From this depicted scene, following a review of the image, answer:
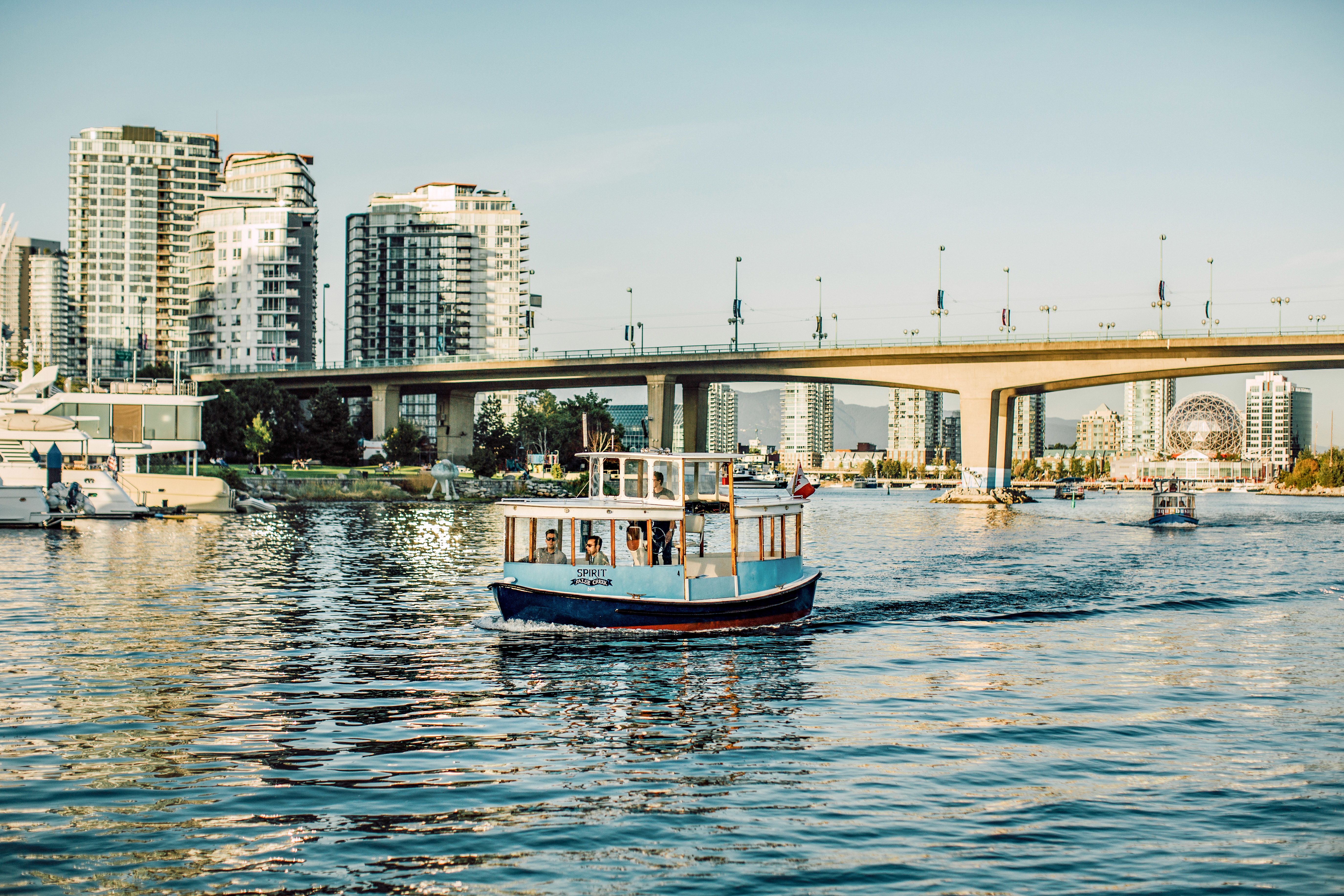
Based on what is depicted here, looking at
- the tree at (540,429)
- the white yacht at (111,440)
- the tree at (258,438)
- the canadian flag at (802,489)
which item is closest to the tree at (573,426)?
the tree at (540,429)

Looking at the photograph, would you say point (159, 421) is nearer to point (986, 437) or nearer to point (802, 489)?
point (802, 489)

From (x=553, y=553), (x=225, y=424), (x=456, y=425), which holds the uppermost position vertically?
(x=456, y=425)

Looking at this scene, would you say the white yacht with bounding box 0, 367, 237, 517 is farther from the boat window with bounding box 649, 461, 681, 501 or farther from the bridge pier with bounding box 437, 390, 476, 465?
the bridge pier with bounding box 437, 390, 476, 465

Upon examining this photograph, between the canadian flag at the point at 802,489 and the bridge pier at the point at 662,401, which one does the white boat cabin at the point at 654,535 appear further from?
the bridge pier at the point at 662,401

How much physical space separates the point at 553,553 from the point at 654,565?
2600mm

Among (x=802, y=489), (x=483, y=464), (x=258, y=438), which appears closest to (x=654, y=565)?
(x=802, y=489)

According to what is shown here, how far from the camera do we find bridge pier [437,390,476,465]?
154 meters

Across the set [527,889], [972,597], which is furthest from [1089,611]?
[527,889]

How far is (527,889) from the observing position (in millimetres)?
11930

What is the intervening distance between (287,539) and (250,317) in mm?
149902

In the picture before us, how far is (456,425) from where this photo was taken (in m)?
156

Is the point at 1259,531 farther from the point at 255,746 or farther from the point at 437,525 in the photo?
the point at 255,746

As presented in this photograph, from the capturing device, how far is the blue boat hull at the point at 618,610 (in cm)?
2772

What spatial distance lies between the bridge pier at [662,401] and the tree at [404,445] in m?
29.2
